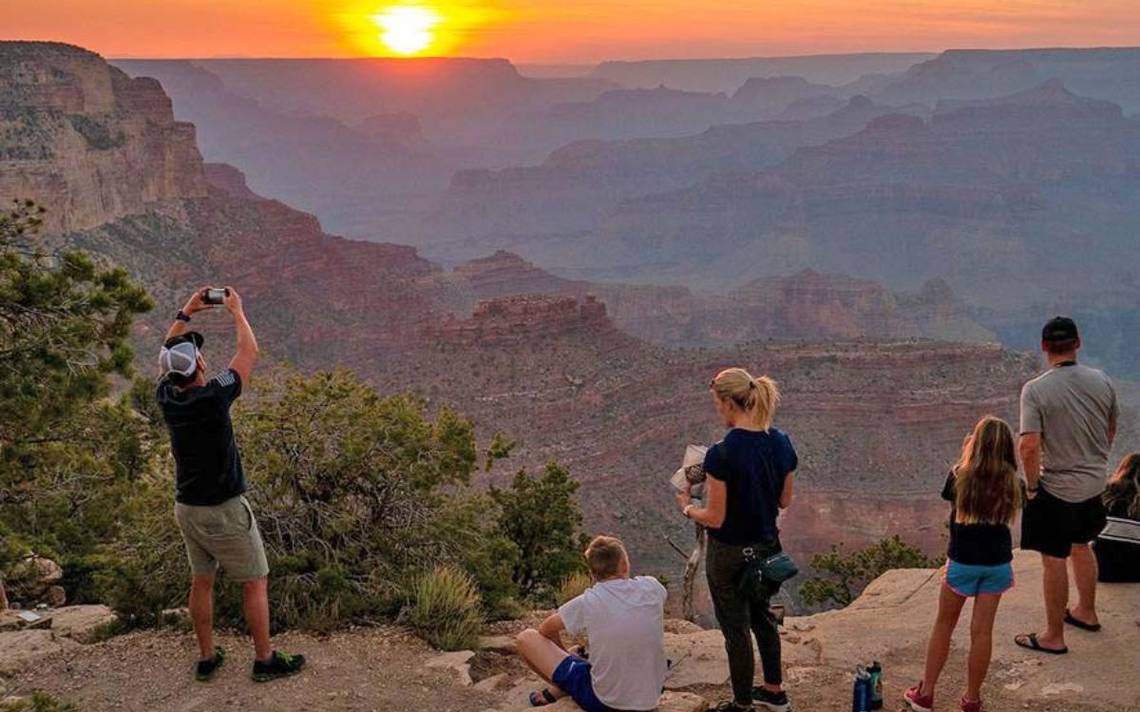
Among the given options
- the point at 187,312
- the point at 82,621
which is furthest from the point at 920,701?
the point at 82,621

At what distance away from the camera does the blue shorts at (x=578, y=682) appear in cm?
535

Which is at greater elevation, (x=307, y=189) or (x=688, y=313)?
(x=307, y=189)

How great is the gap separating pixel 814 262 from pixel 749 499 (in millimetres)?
111254

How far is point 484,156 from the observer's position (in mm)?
173625

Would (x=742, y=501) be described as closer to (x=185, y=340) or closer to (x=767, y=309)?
(x=185, y=340)

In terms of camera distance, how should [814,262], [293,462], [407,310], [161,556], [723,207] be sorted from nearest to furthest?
[161,556], [293,462], [407,310], [814,262], [723,207]

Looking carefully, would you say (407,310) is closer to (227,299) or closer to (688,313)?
(688,313)

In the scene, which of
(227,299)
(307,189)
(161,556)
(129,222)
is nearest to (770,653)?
(227,299)

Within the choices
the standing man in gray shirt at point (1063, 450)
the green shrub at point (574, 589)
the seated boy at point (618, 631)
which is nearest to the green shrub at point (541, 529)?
the green shrub at point (574, 589)

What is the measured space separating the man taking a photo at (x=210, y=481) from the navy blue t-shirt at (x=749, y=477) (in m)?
2.78

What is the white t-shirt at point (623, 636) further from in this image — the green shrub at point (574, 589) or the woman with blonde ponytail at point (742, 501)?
the green shrub at point (574, 589)

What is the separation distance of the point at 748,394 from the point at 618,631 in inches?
57.0

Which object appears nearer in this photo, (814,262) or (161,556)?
(161,556)

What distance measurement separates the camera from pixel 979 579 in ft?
18.4
